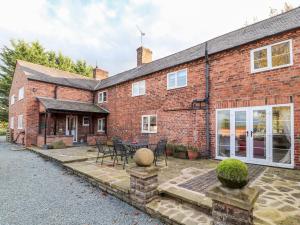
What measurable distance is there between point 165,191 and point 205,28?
15.6m

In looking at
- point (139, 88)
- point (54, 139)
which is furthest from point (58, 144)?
point (139, 88)

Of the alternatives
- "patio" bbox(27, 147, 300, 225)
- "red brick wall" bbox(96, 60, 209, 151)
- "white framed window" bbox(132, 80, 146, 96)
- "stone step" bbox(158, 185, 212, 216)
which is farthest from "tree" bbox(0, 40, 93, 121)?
"stone step" bbox(158, 185, 212, 216)

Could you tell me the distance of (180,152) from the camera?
9.05 meters

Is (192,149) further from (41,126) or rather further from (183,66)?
(41,126)

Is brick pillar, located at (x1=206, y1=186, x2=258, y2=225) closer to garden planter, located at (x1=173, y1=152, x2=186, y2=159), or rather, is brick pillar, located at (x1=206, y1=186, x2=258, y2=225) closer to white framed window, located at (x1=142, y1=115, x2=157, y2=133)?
garden planter, located at (x1=173, y1=152, x2=186, y2=159)

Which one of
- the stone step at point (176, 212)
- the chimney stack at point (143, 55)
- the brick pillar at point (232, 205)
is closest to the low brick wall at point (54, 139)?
the chimney stack at point (143, 55)

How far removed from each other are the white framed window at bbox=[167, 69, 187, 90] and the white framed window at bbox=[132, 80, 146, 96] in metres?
2.39

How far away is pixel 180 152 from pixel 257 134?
367cm

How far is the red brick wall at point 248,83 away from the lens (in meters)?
6.41

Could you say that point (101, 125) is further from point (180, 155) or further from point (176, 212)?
point (176, 212)

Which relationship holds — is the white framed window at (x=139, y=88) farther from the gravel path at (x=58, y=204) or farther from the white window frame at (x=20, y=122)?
the white window frame at (x=20, y=122)

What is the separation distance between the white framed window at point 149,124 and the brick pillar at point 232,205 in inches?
340

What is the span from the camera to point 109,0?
25.9 ft

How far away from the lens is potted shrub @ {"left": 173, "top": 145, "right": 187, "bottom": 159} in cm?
887
